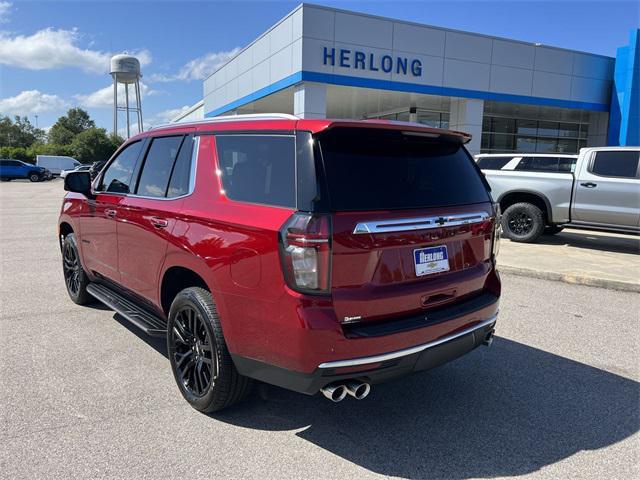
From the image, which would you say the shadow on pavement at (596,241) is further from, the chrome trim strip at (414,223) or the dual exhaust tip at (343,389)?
the dual exhaust tip at (343,389)

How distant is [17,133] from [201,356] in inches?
4619

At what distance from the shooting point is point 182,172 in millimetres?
3535

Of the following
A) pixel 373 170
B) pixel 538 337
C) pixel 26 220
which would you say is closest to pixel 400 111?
pixel 26 220

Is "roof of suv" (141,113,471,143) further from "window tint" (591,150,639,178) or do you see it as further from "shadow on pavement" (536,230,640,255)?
"shadow on pavement" (536,230,640,255)

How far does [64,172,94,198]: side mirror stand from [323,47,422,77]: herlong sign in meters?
14.1

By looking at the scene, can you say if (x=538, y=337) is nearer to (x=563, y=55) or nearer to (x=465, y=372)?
(x=465, y=372)

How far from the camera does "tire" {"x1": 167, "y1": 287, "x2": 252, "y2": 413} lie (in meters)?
2.97

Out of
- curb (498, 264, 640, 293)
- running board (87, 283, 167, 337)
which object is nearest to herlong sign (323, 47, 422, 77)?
curb (498, 264, 640, 293)

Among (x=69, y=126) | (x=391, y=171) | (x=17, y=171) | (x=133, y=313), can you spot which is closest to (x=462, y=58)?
(x=391, y=171)

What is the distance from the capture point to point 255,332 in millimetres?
2701

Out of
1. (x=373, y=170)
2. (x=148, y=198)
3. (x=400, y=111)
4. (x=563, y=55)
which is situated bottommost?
(x=148, y=198)

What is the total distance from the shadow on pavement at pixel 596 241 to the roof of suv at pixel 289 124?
7942 millimetres

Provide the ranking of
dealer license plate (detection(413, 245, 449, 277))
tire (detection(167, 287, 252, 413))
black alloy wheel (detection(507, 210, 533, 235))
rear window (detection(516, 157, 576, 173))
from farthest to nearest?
black alloy wheel (detection(507, 210, 533, 235))
rear window (detection(516, 157, 576, 173))
tire (detection(167, 287, 252, 413))
dealer license plate (detection(413, 245, 449, 277))

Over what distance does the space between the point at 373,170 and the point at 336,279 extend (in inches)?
28.2
